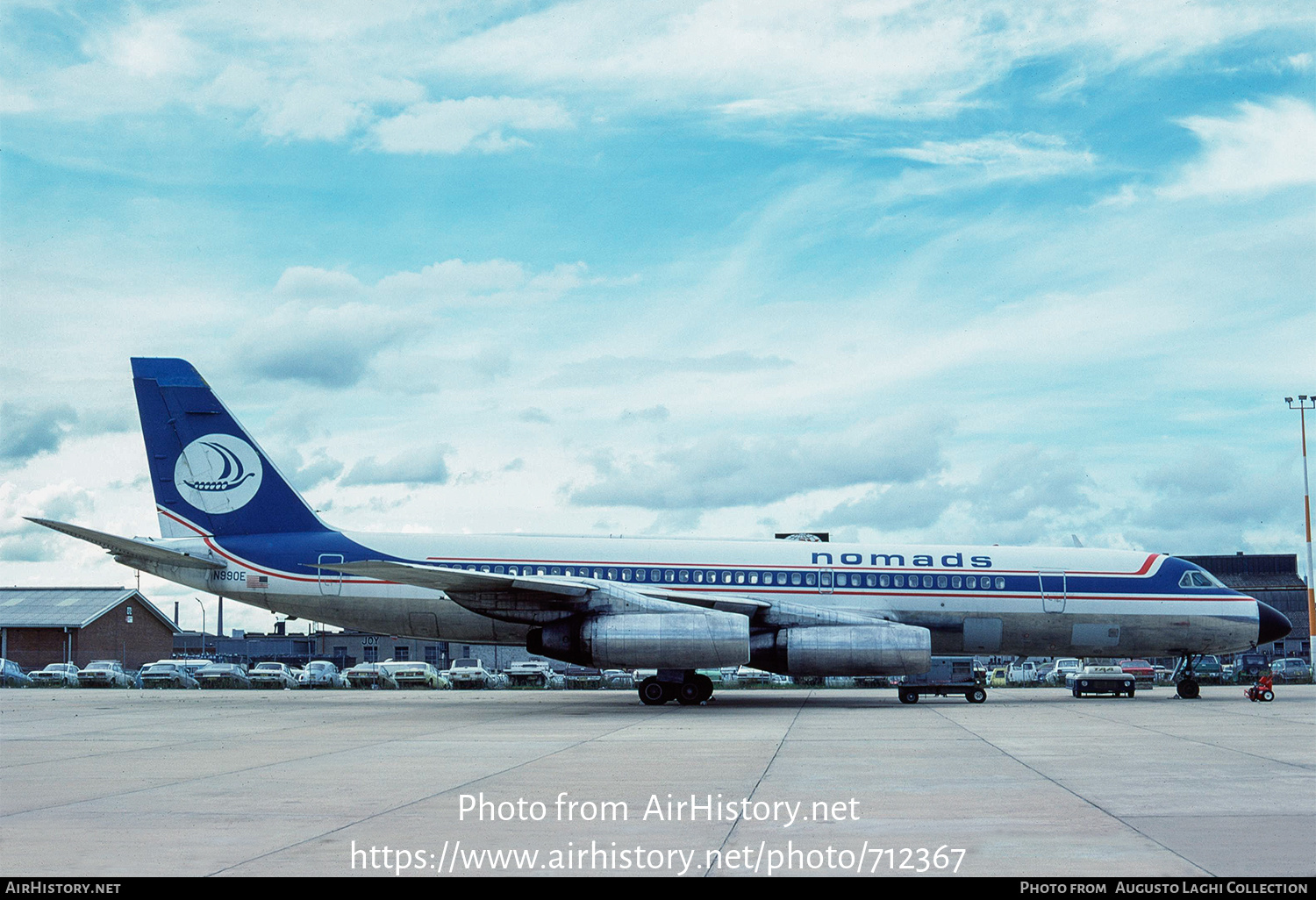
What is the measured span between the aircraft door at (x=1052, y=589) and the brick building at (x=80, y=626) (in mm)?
48105

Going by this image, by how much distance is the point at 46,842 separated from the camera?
757 cm

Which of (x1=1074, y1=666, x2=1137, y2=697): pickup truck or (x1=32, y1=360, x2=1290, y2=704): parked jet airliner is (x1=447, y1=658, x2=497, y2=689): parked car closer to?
(x1=32, y1=360, x2=1290, y2=704): parked jet airliner

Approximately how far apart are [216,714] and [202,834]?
15623mm

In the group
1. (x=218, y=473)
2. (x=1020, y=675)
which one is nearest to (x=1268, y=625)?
(x=218, y=473)

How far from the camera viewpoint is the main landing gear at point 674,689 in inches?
993

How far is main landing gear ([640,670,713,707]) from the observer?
82.8ft

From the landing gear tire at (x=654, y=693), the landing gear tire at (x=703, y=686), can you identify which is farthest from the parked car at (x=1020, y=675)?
the landing gear tire at (x=654, y=693)

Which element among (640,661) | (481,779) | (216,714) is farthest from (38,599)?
(481,779)

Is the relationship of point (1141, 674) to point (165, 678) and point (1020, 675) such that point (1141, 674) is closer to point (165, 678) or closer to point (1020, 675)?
point (1020, 675)

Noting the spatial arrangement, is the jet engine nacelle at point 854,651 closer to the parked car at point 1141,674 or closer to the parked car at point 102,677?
the parked car at point 1141,674

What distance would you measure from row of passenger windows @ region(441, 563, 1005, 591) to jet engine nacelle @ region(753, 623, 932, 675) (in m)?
2.03

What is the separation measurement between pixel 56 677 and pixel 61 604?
18.4 m

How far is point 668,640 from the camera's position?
76.5 feet
